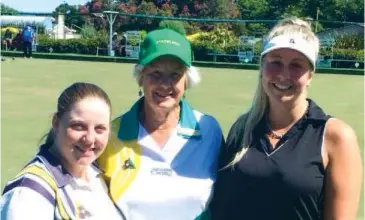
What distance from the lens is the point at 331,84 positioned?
1842 centimetres

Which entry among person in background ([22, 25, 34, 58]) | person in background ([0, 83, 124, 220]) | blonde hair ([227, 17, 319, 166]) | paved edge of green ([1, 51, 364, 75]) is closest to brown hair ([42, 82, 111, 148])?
person in background ([0, 83, 124, 220])

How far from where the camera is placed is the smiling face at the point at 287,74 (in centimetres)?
Result: 308

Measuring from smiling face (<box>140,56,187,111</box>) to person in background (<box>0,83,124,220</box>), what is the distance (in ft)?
1.36

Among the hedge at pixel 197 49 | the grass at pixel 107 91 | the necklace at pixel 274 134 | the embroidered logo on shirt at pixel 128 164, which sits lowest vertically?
the grass at pixel 107 91

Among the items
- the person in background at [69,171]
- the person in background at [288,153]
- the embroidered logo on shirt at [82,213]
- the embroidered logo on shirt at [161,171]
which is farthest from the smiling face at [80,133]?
the person in background at [288,153]

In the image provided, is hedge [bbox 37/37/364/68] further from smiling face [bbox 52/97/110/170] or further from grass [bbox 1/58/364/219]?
smiling face [bbox 52/97/110/170]

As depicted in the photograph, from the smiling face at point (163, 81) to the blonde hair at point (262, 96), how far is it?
355mm

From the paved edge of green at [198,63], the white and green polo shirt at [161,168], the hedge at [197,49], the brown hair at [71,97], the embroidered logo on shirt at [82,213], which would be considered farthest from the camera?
the hedge at [197,49]

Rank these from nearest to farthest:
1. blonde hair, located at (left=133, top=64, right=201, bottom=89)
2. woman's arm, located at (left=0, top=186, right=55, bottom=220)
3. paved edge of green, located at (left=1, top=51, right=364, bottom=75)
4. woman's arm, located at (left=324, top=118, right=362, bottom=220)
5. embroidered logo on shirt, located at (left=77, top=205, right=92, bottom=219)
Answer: woman's arm, located at (left=0, top=186, right=55, bottom=220) < embroidered logo on shirt, located at (left=77, top=205, right=92, bottom=219) < woman's arm, located at (left=324, top=118, right=362, bottom=220) < blonde hair, located at (left=133, top=64, right=201, bottom=89) < paved edge of green, located at (left=1, top=51, right=364, bottom=75)

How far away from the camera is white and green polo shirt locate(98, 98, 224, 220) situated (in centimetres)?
322

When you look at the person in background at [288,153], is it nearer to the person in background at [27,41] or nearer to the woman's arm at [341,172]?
the woman's arm at [341,172]

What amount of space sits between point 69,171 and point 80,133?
0.51ft

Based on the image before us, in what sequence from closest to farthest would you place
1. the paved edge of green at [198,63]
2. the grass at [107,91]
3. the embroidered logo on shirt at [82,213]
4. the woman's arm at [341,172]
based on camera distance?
1. the embroidered logo on shirt at [82,213]
2. the woman's arm at [341,172]
3. the grass at [107,91]
4. the paved edge of green at [198,63]

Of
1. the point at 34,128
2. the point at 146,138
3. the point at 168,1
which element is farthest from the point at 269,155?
the point at 168,1
